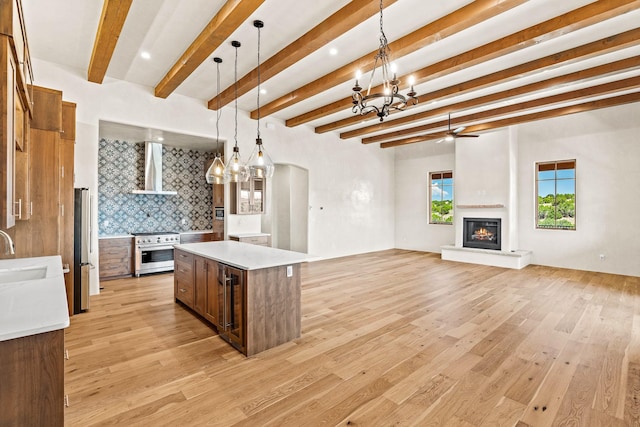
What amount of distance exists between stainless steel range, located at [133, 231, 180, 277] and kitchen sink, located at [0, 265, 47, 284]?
3553mm

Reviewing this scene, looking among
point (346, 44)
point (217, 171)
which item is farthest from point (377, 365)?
point (346, 44)

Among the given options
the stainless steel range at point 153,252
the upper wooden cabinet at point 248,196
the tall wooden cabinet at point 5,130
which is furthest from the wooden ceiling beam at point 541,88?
the tall wooden cabinet at point 5,130

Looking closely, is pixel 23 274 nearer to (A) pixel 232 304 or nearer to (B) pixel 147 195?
(A) pixel 232 304

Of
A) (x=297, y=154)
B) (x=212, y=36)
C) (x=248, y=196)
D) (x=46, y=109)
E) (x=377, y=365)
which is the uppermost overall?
(x=212, y=36)

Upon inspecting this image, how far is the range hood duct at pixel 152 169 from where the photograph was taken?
6375mm

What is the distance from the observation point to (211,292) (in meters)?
3.44

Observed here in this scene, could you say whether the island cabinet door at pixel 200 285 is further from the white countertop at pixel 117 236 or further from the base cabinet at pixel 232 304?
the white countertop at pixel 117 236

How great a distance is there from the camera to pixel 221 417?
2.03m

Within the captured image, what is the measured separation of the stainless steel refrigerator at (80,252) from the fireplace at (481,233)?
7705 millimetres

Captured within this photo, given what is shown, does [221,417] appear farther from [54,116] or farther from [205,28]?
[205,28]

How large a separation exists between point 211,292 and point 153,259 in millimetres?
3374

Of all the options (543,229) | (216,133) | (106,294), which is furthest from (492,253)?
(106,294)

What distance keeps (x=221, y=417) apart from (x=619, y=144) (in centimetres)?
822

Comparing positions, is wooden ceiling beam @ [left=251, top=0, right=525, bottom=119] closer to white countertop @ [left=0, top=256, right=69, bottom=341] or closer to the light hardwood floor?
the light hardwood floor
